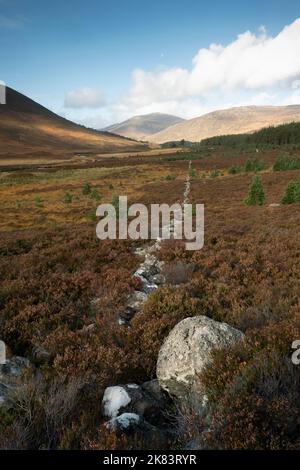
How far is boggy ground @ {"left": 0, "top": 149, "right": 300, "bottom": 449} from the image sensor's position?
12.5 feet

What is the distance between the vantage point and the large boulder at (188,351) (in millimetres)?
4910

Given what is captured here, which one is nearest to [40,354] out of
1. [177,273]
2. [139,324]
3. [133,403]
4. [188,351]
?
[139,324]

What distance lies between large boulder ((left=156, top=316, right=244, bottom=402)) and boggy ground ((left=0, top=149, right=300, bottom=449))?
32 centimetres

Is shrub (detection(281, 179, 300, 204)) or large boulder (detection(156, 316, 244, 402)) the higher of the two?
shrub (detection(281, 179, 300, 204))

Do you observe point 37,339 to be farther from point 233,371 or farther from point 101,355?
point 233,371

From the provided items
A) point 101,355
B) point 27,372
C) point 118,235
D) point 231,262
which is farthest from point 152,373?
point 118,235

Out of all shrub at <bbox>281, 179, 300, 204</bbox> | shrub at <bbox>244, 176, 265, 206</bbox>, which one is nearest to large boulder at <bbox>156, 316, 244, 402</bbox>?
shrub at <bbox>281, 179, 300, 204</bbox>

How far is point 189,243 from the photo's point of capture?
12.3 m

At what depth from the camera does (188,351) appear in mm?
5195

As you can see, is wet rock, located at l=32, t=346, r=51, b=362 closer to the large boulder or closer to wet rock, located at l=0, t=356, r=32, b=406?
wet rock, located at l=0, t=356, r=32, b=406

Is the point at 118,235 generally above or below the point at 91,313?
above
